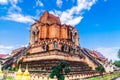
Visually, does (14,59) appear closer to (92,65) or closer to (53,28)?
(53,28)

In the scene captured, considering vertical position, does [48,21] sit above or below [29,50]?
above

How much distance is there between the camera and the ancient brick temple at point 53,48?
4478 cm

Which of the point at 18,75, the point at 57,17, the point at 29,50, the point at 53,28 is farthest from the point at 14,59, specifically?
the point at 18,75

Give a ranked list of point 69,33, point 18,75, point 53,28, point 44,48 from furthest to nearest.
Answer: point 69,33 → point 53,28 → point 44,48 → point 18,75

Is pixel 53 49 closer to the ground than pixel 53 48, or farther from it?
closer to the ground

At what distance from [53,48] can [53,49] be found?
1.42m

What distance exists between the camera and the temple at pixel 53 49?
1779 inches

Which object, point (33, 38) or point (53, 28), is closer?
point (53, 28)

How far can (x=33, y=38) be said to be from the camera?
193 feet

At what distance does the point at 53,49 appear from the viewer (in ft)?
151

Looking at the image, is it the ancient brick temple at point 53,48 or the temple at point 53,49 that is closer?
the ancient brick temple at point 53,48

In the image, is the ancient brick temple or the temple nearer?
the ancient brick temple

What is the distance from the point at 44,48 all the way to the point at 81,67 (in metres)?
10.9

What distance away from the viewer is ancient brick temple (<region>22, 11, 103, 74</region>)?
4478cm
